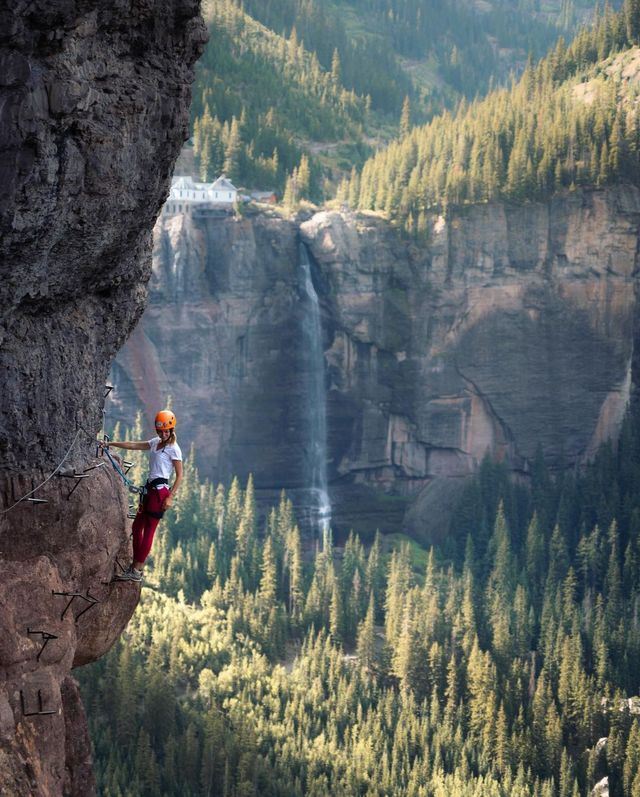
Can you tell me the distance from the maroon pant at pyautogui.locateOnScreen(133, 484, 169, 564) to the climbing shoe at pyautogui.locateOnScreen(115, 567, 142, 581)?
39 cm

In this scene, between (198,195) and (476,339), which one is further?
(476,339)

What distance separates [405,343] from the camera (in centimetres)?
13812

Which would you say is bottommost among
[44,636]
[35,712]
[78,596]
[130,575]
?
[35,712]

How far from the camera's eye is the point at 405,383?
138 meters

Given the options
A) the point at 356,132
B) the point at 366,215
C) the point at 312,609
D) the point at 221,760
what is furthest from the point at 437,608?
the point at 356,132

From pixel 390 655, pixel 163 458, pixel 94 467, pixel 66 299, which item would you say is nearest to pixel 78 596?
pixel 94 467

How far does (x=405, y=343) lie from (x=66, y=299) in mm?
115111

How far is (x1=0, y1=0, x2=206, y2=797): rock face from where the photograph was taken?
2050 centimetres

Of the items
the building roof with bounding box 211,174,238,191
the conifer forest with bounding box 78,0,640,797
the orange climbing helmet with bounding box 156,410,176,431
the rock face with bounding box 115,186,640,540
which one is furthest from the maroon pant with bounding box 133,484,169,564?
the building roof with bounding box 211,174,238,191

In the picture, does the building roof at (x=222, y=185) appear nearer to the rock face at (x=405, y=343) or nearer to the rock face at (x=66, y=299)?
the rock face at (x=405, y=343)

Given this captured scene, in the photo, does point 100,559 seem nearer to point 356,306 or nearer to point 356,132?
point 356,306

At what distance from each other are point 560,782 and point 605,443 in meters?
46.9

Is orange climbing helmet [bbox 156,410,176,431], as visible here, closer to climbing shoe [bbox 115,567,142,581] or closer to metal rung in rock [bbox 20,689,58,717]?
climbing shoe [bbox 115,567,142,581]

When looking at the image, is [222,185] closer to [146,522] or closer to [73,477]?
[146,522]
